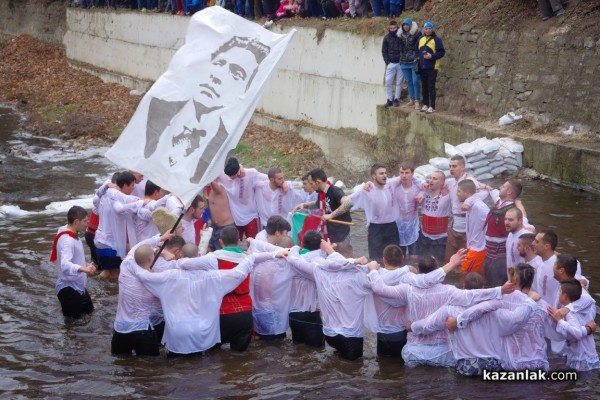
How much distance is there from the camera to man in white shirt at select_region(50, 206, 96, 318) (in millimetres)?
10031

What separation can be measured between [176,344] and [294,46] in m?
14.4

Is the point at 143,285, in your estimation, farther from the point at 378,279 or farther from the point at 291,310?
the point at 378,279

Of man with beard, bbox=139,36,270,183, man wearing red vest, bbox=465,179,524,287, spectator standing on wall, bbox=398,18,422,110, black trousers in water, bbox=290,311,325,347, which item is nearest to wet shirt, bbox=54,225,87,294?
man with beard, bbox=139,36,270,183

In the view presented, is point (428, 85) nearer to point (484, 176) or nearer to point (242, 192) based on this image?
point (484, 176)

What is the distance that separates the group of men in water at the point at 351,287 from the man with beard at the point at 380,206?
2 centimetres

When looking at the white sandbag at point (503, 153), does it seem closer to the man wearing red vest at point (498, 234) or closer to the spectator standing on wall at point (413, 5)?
the man wearing red vest at point (498, 234)

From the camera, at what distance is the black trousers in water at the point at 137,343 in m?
9.09

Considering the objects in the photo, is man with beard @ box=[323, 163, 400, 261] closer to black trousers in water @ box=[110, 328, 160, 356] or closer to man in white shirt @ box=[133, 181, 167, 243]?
man in white shirt @ box=[133, 181, 167, 243]

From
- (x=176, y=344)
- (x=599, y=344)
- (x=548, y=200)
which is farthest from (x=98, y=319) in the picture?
(x=548, y=200)

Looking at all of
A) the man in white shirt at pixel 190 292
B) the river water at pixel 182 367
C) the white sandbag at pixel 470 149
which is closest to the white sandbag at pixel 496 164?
the white sandbag at pixel 470 149

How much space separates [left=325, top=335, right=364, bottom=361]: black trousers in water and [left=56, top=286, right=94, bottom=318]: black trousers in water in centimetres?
300

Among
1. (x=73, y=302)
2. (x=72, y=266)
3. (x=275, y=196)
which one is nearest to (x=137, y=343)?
(x=72, y=266)

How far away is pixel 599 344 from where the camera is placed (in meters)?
9.09

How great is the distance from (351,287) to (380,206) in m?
2.91
